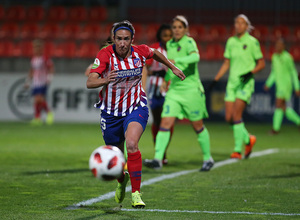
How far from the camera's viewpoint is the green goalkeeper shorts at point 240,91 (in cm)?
1014

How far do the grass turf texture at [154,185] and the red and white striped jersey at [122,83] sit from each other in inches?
37.7

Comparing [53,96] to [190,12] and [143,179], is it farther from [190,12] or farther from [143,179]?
[143,179]

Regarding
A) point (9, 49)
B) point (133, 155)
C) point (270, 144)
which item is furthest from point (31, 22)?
point (133, 155)

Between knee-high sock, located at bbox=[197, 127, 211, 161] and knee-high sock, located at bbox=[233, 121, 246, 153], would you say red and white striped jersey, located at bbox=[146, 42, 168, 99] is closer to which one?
knee-high sock, located at bbox=[197, 127, 211, 161]

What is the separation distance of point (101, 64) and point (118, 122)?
61 centimetres

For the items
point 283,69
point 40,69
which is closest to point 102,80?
point 283,69

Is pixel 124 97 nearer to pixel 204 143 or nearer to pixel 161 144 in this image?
pixel 161 144

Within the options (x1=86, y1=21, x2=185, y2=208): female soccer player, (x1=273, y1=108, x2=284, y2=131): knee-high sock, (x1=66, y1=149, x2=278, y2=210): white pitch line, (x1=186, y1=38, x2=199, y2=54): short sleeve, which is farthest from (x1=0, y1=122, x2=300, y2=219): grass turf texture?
(x1=273, y1=108, x2=284, y2=131): knee-high sock

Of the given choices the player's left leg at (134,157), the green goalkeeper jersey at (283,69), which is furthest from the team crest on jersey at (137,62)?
the green goalkeeper jersey at (283,69)

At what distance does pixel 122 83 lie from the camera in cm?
571

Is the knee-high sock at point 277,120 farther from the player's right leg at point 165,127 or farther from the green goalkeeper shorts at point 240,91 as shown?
the player's right leg at point 165,127

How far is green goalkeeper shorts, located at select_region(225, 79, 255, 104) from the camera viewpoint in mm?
10141

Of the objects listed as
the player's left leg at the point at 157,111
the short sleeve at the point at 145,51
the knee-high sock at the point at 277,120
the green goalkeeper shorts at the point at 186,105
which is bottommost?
the knee-high sock at the point at 277,120

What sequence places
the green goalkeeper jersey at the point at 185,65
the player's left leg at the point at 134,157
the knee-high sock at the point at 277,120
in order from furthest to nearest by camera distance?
the knee-high sock at the point at 277,120 → the green goalkeeper jersey at the point at 185,65 → the player's left leg at the point at 134,157
